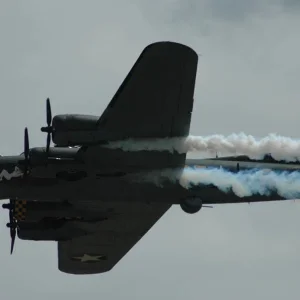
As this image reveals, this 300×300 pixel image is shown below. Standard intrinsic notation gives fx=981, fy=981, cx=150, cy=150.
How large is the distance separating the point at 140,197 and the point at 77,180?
224 cm

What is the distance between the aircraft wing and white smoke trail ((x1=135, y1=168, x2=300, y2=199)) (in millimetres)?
2147

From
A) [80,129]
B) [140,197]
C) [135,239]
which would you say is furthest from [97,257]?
[80,129]

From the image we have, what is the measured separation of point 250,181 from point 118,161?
4779 mm

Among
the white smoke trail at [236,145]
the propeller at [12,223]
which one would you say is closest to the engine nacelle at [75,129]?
the white smoke trail at [236,145]

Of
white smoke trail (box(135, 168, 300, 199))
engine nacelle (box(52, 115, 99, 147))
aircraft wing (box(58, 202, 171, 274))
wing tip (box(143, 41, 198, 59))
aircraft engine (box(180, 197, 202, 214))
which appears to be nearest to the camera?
wing tip (box(143, 41, 198, 59))

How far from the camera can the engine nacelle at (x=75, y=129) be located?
31.0m

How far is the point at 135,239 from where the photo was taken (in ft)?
128

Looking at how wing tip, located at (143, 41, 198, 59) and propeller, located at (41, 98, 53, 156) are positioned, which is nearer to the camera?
wing tip, located at (143, 41, 198, 59)

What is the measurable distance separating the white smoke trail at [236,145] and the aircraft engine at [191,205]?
171 centimetres

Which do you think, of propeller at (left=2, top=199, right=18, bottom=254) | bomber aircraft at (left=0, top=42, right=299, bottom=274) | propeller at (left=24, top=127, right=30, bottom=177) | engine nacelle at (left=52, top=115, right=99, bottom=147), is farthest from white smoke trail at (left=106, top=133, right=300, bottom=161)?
propeller at (left=2, top=199, right=18, bottom=254)

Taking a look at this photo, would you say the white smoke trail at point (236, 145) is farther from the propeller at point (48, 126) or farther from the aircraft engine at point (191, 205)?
the propeller at point (48, 126)

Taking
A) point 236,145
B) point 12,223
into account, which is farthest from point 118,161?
point 12,223

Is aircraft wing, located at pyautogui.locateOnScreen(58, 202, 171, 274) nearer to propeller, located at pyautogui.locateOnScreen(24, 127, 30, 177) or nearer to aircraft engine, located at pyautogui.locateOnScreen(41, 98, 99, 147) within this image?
propeller, located at pyautogui.locateOnScreen(24, 127, 30, 177)

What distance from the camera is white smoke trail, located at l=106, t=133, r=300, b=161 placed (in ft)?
104
